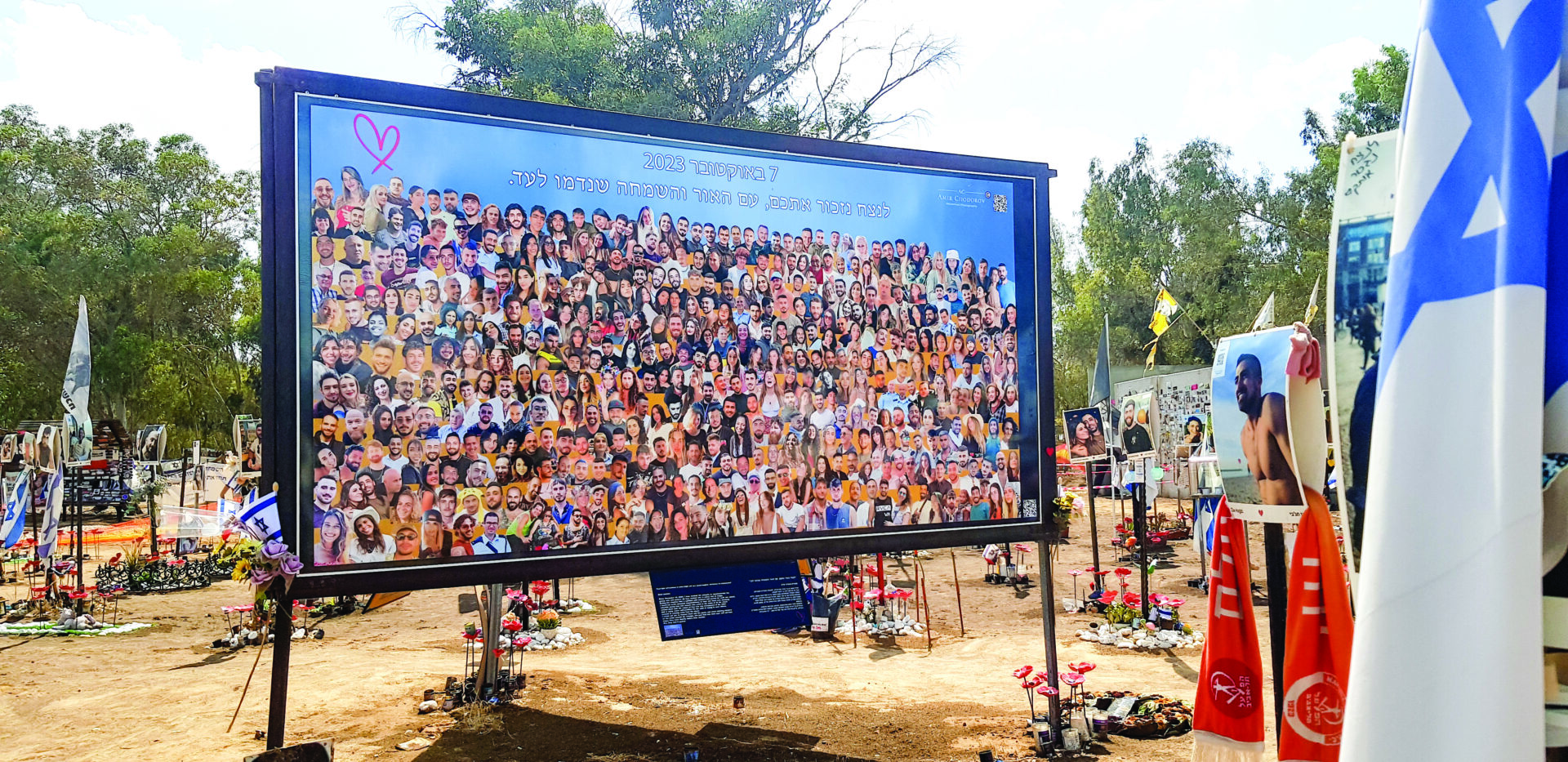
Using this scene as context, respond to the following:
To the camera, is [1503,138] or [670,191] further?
[670,191]

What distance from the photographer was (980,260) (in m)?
7.05

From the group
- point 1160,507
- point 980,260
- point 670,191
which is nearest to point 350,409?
point 670,191

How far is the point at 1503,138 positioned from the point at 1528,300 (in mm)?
211

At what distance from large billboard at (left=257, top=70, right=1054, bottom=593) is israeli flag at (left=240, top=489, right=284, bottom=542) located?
67mm

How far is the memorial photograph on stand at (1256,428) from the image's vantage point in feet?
12.5

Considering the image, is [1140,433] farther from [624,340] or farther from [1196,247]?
[1196,247]

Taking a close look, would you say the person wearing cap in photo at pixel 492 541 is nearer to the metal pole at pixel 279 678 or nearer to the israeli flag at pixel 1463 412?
the metal pole at pixel 279 678

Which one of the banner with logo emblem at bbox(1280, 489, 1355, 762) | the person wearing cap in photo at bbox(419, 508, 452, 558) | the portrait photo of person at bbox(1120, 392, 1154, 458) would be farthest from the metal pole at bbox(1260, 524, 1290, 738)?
the portrait photo of person at bbox(1120, 392, 1154, 458)

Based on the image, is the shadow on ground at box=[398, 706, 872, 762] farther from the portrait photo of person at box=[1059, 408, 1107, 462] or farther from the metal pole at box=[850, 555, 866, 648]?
the portrait photo of person at box=[1059, 408, 1107, 462]

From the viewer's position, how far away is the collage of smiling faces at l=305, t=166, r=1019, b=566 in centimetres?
528

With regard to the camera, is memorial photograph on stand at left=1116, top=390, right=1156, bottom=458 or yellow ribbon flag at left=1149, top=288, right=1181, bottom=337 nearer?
memorial photograph on stand at left=1116, top=390, right=1156, bottom=458

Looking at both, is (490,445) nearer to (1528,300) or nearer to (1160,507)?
(1528,300)

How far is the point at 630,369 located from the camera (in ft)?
19.4

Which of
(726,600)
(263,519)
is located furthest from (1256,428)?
(263,519)
